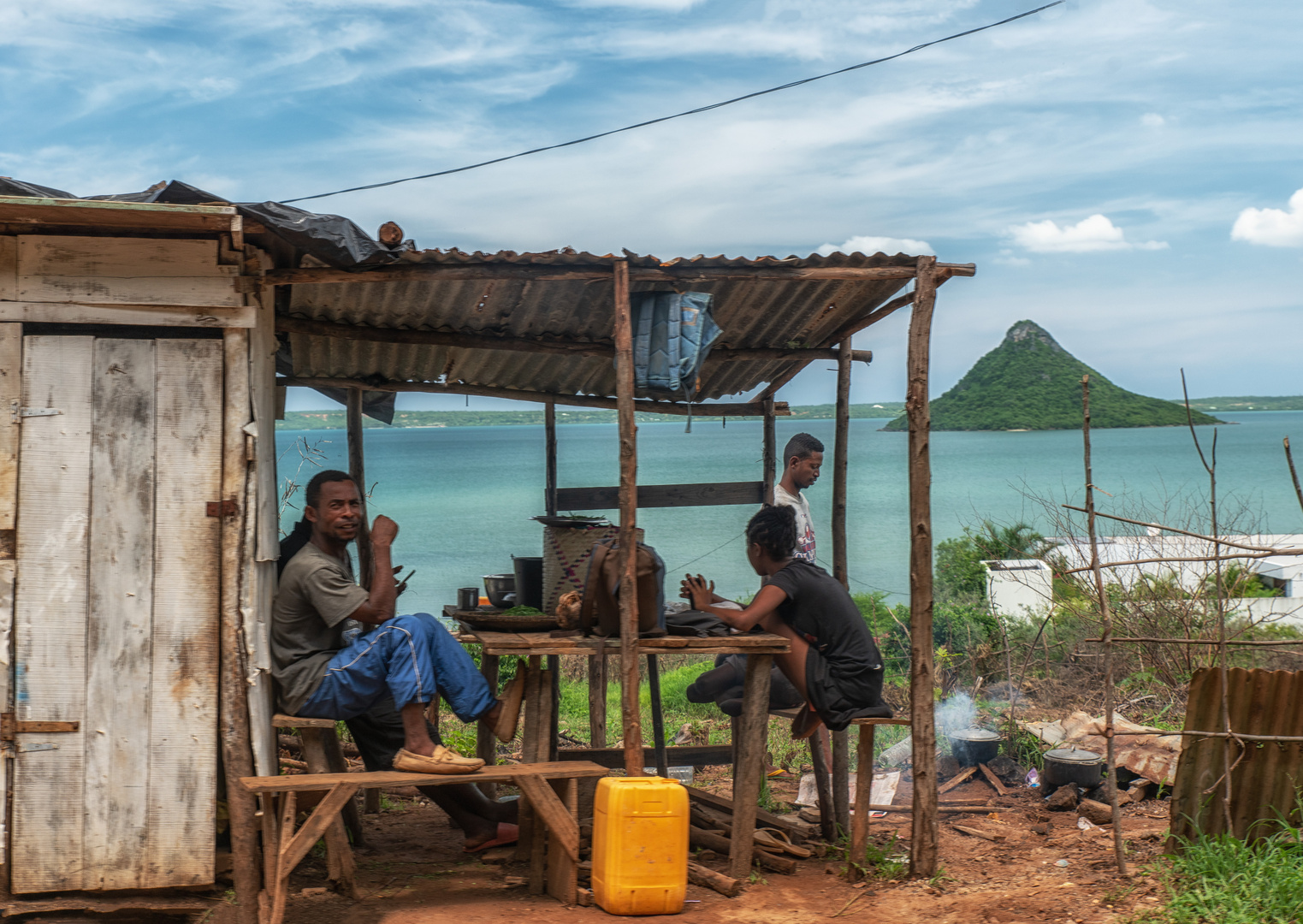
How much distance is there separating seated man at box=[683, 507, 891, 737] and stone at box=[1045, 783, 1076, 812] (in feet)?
6.96

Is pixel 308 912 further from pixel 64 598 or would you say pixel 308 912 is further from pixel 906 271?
pixel 906 271

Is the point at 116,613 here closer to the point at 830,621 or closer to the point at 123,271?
the point at 123,271

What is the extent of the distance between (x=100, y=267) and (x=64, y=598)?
1.39 metres

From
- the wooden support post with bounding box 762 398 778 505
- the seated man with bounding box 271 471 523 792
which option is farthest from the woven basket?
the wooden support post with bounding box 762 398 778 505

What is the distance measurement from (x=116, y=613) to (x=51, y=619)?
0.25 m

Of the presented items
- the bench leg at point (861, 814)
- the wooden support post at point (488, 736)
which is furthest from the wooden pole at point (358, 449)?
the bench leg at point (861, 814)

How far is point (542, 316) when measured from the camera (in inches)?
218

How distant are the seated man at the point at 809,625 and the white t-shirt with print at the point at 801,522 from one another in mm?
444

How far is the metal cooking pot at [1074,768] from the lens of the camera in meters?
6.45

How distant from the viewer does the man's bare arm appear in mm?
Answer: 4434

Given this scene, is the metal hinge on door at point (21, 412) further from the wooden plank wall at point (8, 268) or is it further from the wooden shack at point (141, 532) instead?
the wooden plank wall at point (8, 268)

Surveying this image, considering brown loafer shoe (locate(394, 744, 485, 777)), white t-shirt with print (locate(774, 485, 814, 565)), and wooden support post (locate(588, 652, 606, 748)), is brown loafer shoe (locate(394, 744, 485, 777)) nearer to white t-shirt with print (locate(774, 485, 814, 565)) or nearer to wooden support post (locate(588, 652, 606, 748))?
white t-shirt with print (locate(774, 485, 814, 565))

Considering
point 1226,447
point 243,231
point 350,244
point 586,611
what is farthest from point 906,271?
point 1226,447

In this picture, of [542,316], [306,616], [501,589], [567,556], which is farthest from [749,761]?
[542,316]
